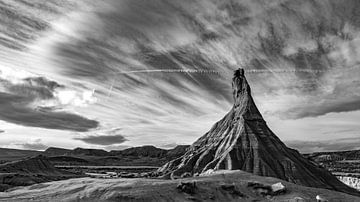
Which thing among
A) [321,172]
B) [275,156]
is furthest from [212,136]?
[321,172]

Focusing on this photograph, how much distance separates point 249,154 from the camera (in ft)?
385

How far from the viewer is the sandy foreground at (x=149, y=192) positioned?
3972 centimetres

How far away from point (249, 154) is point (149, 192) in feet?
269

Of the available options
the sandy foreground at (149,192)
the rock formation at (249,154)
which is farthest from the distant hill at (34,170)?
the sandy foreground at (149,192)

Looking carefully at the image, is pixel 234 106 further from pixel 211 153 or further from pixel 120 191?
pixel 120 191

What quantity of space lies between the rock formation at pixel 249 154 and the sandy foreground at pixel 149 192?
58.2m

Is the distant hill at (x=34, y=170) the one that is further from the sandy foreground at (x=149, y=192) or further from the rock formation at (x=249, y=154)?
the sandy foreground at (x=149, y=192)

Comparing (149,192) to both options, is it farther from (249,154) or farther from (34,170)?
(34,170)

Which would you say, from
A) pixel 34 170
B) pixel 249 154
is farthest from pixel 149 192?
pixel 34 170

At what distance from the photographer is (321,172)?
376 ft

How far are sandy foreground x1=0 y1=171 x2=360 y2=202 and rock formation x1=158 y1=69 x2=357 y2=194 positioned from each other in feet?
191

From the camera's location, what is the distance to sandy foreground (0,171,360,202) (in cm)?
3972

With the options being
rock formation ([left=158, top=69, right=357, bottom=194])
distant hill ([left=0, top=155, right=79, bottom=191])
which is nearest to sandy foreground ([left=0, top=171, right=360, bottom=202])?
rock formation ([left=158, top=69, right=357, bottom=194])

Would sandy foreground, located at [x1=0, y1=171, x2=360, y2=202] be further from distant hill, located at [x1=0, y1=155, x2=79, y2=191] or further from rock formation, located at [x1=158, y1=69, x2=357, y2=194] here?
distant hill, located at [x1=0, y1=155, x2=79, y2=191]
